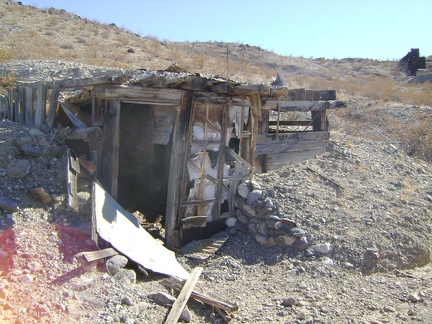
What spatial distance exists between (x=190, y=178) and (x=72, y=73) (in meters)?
6.76

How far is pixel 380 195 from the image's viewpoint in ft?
30.9

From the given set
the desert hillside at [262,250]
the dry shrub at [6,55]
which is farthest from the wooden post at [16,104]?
the dry shrub at [6,55]

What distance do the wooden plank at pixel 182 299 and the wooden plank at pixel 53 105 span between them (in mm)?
3354

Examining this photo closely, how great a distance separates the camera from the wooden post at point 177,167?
23.9ft

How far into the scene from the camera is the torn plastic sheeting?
5.68 metres

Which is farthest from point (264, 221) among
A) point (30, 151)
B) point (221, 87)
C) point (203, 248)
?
point (30, 151)

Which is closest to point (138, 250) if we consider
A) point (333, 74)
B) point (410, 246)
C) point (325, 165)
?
point (410, 246)

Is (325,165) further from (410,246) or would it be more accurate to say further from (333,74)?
(333,74)

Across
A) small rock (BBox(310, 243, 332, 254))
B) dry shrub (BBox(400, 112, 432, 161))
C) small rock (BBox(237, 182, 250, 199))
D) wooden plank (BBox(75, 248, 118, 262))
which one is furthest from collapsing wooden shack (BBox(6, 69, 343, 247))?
dry shrub (BBox(400, 112, 432, 161))

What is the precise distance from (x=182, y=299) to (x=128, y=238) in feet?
4.25

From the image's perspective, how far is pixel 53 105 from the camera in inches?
271

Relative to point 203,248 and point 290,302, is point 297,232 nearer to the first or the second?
point 203,248

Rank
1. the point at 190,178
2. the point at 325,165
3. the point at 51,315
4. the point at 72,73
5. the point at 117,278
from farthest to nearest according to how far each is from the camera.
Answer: the point at 72,73
the point at 325,165
the point at 190,178
the point at 117,278
the point at 51,315

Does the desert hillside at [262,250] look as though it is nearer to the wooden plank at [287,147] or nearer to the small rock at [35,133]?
the small rock at [35,133]
